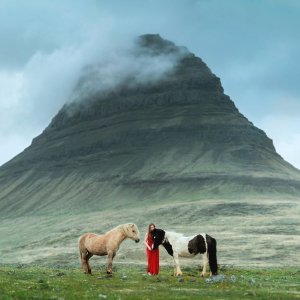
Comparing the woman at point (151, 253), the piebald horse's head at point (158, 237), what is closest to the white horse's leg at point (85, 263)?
the woman at point (151, 253)

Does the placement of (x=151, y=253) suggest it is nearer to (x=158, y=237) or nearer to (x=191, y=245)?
(x=158, y=237)

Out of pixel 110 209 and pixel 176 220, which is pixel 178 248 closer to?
pixel 176 220

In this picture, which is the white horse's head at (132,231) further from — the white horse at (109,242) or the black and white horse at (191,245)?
the black and white horse at (191,245)

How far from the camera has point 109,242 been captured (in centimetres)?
3081

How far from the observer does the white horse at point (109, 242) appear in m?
30.8

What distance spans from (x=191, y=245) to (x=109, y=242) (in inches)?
180

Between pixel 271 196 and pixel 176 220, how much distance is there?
5730 cm

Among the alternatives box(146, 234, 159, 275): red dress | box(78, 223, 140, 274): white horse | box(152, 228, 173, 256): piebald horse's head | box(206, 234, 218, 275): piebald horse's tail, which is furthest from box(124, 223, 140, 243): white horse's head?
box(206, 234, 218, 275): piebald horse's tail

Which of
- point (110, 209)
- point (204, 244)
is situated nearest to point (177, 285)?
point (204, 244)

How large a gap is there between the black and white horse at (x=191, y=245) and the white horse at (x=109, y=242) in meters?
1.40

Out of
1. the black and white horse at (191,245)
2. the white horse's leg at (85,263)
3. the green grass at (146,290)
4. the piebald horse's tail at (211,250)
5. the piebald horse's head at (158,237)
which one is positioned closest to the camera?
the green grass at (146,290)

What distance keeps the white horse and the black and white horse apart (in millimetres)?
1401

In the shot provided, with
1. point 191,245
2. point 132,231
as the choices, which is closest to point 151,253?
point 132,231

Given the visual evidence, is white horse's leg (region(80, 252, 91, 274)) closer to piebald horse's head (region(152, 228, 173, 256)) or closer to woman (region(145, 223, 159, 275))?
woman (region(145, 223, 159, 275))
